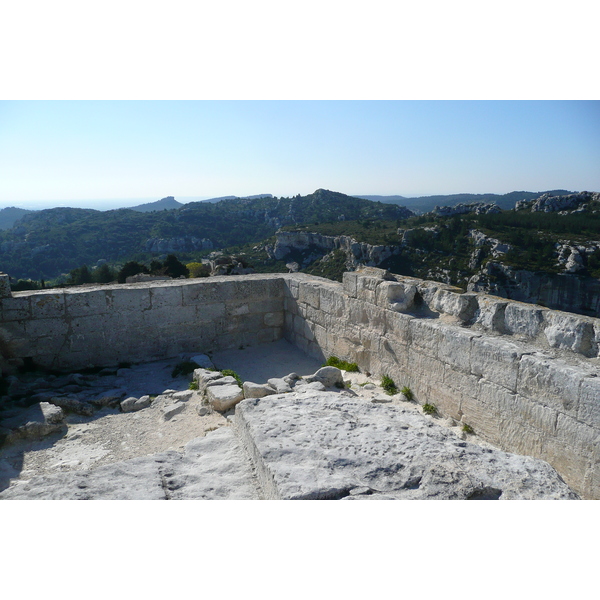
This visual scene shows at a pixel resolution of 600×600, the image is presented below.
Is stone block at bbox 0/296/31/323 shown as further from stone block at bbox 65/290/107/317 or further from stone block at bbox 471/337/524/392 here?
stone block at bbox 471/337/524/392

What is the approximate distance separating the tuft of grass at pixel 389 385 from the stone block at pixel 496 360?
1.17 metres

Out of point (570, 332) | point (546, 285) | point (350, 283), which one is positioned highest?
point (350, 283)

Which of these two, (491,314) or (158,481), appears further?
(491,314)

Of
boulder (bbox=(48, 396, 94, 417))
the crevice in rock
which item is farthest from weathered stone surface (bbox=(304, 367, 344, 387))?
the crevice in rock

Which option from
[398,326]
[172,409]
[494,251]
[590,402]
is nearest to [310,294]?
[398,326]

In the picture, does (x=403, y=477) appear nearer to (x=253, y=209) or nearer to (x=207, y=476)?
(x=207, y=476)

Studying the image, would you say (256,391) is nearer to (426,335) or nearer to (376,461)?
(426,335)

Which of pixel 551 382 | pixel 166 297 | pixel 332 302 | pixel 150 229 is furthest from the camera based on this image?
pixel 150 229

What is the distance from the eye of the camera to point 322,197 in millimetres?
69000

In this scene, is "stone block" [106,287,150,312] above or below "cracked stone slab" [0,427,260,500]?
above

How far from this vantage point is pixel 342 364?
5.97 m

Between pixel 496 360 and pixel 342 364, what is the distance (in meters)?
2.51

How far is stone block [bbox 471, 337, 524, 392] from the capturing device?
3.58 m

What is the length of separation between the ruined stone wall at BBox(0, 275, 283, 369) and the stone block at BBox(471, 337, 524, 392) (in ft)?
13.3
